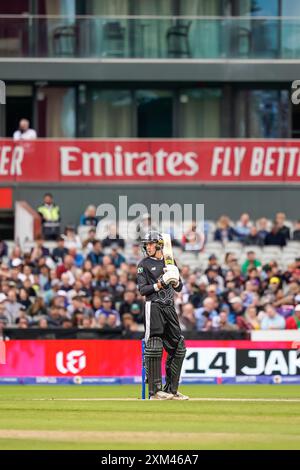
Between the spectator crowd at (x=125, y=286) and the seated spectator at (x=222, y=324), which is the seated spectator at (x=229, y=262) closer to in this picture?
the spectator crowd at (x=125, y=286)

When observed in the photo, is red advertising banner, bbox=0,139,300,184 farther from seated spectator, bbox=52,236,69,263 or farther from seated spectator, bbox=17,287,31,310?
seated spectator, bbox=17,287,31,310

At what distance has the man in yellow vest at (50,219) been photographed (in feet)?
110

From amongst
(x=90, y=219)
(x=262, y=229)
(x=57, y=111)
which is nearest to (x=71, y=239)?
(x=90, y=219)

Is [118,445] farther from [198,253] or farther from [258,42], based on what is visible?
[258,42]

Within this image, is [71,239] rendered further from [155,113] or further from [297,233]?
[155,113]

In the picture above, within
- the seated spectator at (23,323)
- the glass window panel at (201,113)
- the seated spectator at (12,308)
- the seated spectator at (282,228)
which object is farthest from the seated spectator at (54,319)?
the glass window panel at (201,113)

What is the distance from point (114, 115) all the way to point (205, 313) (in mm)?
14811

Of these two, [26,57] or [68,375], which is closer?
[68,375]

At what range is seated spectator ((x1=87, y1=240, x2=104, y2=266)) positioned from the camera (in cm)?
3078

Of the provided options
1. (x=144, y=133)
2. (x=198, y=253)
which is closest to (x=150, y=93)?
(x=144, y=133)

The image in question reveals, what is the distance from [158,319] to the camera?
17.9m

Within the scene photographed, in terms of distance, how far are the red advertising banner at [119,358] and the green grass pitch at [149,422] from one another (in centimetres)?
574

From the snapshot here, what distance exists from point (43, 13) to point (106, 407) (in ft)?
85.2

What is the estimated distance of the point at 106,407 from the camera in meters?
16.6
